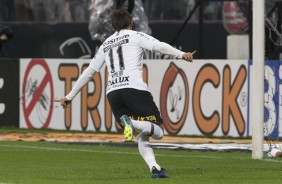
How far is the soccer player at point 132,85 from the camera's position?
1484cm

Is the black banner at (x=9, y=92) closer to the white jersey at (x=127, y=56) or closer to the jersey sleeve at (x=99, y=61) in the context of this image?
the jersey sleeve at (x=99, y=61)

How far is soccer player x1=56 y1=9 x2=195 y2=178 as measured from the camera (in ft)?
48.7

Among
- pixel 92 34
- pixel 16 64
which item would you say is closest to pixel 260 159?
pixel 16 64

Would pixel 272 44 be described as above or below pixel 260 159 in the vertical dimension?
above

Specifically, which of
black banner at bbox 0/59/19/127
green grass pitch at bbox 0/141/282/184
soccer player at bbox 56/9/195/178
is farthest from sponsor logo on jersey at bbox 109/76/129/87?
black banner at bbox 0/59/19/127

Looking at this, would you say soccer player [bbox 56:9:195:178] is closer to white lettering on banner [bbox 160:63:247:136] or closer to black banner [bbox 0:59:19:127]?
white lettering on banner [bbox 160:63:247:136]

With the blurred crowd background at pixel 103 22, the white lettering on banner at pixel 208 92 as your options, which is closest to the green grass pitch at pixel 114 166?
the white lettering on banner at pixel 208 92

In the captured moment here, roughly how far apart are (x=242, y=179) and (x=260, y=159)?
3713 millimetres

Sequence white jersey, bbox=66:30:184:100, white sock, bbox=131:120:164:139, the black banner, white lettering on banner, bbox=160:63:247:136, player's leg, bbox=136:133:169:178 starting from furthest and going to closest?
the black banner → white lettering on banner, bbox=160:63:247:136 → white jersey, bbox=66:30:184:100 → white sock, bbox=131:120:164:139 → player's leg, bbox=136:133:169:178

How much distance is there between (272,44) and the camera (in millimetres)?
21188

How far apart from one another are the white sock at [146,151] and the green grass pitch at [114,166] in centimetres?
18

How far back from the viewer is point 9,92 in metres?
26.2

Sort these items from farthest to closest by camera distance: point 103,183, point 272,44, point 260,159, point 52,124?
point 52,124 → point 272,44 → point 260,159 → point 103,183

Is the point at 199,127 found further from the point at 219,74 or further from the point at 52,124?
the point at 52,124
